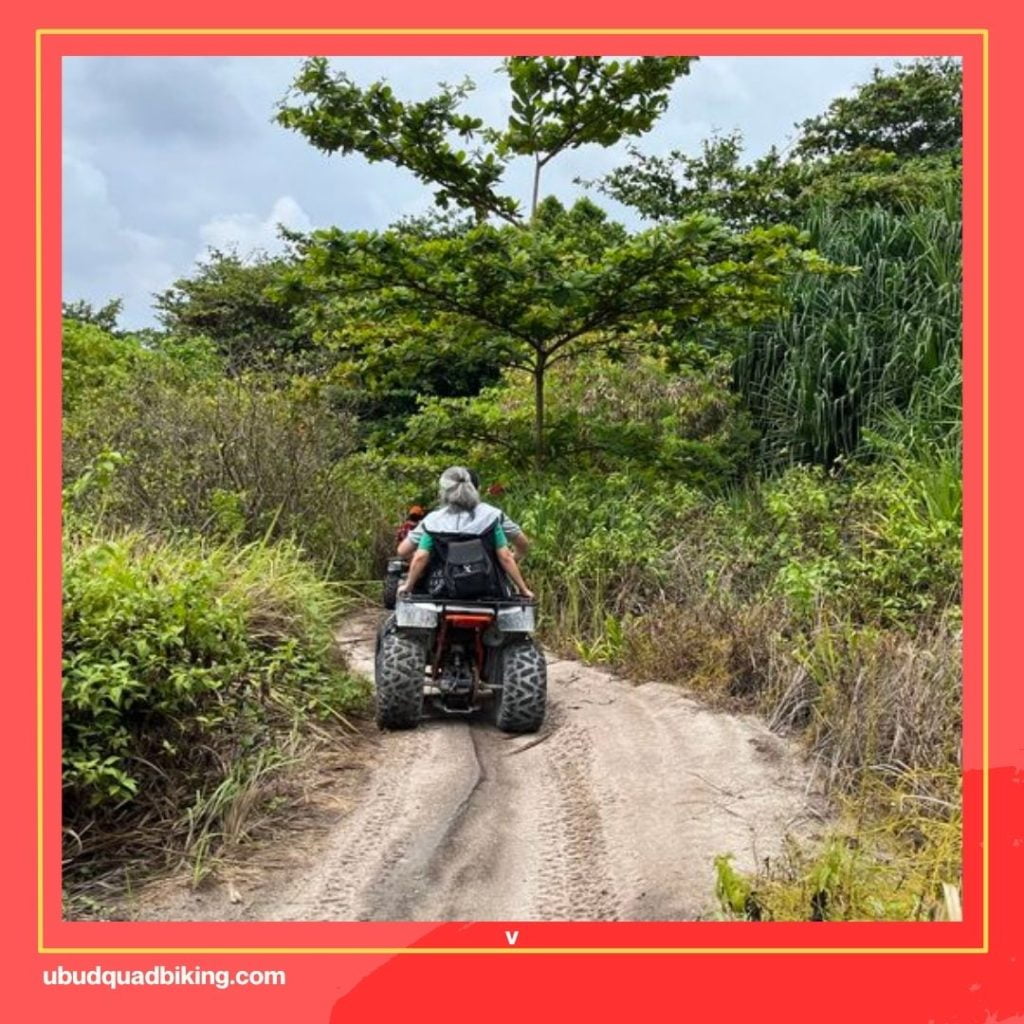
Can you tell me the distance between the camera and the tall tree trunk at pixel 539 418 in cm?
962

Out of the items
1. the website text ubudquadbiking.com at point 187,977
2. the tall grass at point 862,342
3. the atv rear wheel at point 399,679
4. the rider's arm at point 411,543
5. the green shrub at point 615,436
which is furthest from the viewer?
the green shrub at point 615,436

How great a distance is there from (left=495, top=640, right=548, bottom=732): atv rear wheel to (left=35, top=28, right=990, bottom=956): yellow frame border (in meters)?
2.95

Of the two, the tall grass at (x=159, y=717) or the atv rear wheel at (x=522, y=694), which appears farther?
the atv rear wheel at (x=522, y=694)

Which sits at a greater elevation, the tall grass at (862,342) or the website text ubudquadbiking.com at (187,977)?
the tall grass at (862,342)

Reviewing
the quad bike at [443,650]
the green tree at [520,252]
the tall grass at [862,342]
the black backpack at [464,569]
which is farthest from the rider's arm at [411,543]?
the tall grass at [862,342]

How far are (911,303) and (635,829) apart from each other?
7098 mm

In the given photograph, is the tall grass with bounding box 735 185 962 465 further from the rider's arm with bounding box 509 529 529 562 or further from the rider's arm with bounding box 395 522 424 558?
the rider's arm with bounding box 395 522 424 558

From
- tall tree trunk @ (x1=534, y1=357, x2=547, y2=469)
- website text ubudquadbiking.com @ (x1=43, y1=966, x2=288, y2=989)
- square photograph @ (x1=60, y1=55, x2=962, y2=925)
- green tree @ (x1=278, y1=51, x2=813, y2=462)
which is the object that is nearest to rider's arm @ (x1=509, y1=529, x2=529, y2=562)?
square photograph @ (x1=60, y1=55, x2=962, y2=925)

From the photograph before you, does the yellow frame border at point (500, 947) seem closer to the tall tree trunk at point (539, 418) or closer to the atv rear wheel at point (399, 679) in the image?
the atv rear wheel at point (399, 679)

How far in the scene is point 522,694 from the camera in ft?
18.3

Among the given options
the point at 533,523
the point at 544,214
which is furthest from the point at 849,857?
the point at 544,214

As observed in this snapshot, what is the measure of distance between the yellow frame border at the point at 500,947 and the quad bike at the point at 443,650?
115 inches

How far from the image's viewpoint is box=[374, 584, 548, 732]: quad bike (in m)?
5.60

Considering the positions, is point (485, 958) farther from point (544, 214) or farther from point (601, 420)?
point (544, 214)
